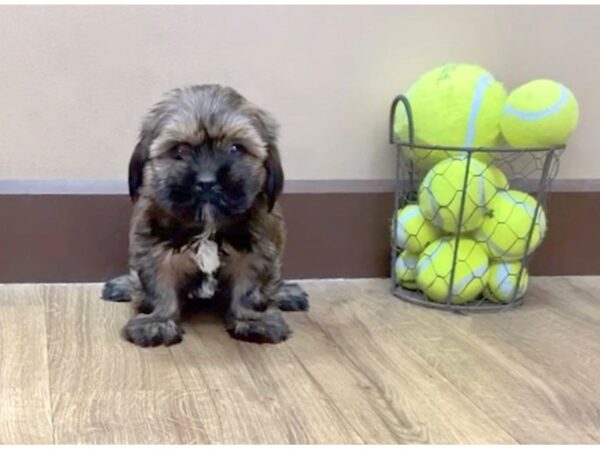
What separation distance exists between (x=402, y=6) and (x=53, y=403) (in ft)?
3.59

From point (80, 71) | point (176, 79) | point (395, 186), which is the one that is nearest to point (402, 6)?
point (395, 186)

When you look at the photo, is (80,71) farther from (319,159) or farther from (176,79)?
(319,159)

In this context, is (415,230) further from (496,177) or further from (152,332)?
(152,332)

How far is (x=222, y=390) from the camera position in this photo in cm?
130

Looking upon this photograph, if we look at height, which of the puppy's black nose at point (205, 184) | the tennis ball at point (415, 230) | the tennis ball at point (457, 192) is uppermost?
the puppy's black nose at point (205, 184)

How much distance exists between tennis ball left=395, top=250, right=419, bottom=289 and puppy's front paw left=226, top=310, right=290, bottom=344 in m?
0.35

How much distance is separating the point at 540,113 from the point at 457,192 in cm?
21

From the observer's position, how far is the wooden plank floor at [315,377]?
1.17 m

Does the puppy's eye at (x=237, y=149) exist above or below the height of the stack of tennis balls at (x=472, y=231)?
above

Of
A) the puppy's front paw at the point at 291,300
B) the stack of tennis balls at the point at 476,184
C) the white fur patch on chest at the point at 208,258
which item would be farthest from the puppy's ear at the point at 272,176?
the stack of tennis balls at the point at 476,184

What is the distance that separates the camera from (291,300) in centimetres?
175

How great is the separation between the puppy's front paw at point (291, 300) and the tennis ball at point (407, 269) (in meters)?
0.21

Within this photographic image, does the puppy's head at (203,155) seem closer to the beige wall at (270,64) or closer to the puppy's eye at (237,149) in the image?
the puppy's eye at (237,149)

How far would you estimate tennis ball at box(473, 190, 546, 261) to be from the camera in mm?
1741
